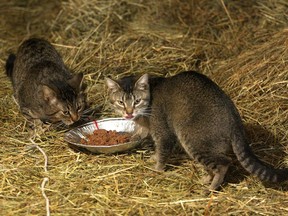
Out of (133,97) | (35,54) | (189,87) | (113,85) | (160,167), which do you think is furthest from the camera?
(35,54)

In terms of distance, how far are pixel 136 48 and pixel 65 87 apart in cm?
193

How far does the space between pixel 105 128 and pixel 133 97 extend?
73 centimetres

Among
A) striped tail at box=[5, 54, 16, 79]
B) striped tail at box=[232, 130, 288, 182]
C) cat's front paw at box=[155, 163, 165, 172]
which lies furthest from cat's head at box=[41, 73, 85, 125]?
striped tail at box=[232, 130, 288, 182]

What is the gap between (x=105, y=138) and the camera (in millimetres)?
5609

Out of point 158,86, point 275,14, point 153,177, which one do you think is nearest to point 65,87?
point 158,86

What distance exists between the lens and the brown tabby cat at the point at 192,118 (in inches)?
190

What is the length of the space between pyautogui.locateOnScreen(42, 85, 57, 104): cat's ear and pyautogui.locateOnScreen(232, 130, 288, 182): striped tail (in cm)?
211

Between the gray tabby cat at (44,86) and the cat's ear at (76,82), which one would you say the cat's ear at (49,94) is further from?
the cat's ear at (76,82)

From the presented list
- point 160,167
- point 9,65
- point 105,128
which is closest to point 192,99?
point 160,167

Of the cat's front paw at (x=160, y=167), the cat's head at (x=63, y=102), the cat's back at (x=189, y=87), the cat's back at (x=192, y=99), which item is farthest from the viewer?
the cat's head at (x=63, y=102)

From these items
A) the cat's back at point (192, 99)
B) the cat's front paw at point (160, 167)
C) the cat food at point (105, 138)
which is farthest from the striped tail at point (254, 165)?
the cat food at point (105, 138)

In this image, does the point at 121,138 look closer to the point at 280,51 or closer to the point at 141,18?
the point at 280,51

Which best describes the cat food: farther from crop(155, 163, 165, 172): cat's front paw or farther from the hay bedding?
crop(155, 163, 165, 172): cat's front paw

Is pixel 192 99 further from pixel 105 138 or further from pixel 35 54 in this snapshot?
pixel 35 54
